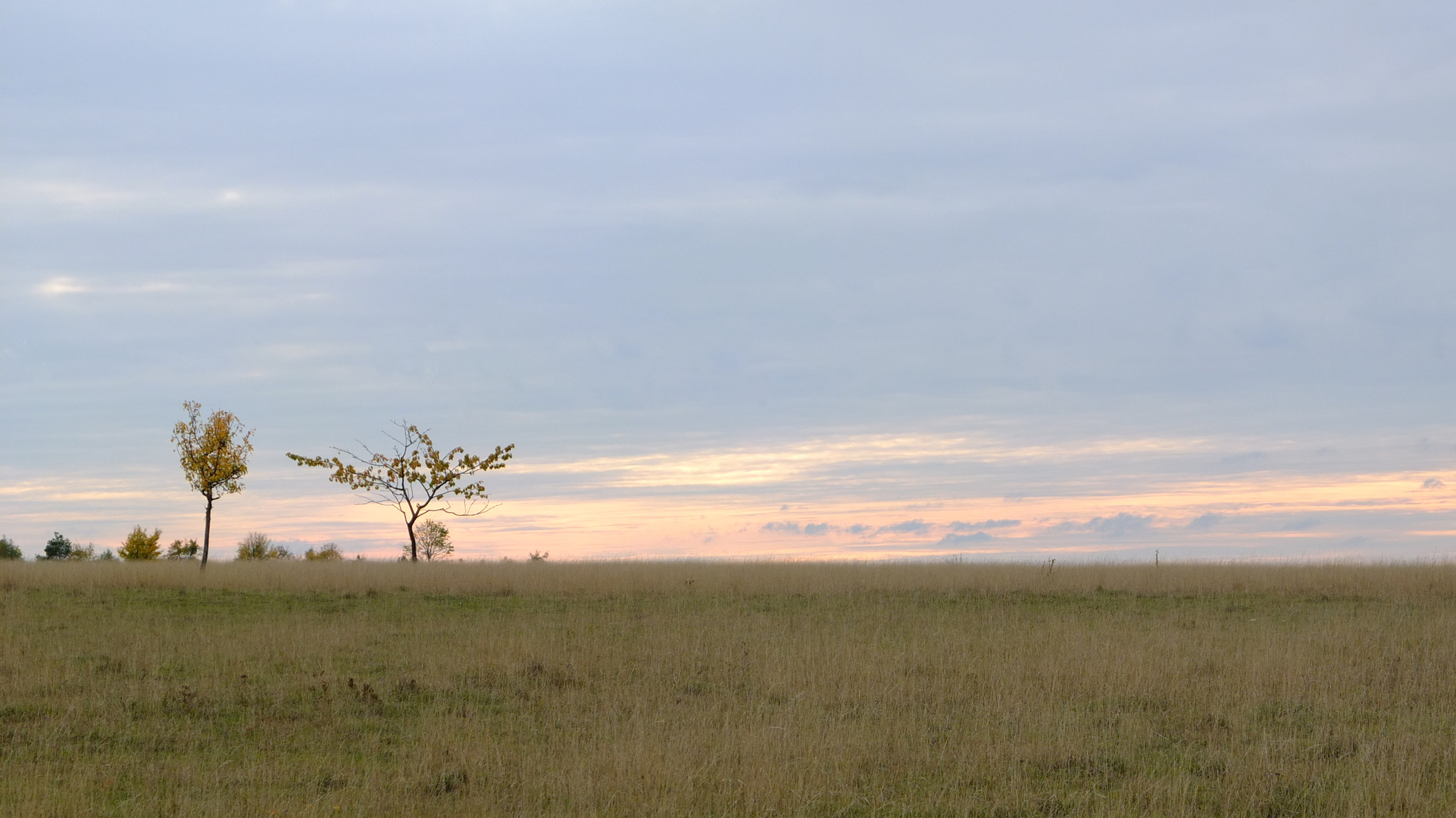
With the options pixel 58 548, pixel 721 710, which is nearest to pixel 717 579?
pixel 721 710

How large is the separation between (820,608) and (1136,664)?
1167cm

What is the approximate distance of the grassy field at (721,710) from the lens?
9.59m

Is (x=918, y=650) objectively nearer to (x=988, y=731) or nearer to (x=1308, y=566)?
(x=988, y=731)

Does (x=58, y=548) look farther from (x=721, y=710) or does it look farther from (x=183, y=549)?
(x=721, y=710)

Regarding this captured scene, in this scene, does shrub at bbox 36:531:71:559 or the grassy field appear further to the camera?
shrub at bbox 36:531:71:559

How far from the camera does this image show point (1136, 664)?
16109mm

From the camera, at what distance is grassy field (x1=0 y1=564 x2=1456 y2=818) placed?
31.5 feet

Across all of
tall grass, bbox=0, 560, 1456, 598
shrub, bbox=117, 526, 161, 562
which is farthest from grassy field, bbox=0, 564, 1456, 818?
shrub, bbox=117, 526, 161, 562

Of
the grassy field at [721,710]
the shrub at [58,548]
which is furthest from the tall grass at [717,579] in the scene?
the shrub at [58,548]

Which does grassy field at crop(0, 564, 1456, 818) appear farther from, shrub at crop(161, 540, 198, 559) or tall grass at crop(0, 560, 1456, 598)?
shrub at crop(161, 540, 198, 559)

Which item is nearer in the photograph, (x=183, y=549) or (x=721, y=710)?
(x=721, y=710)

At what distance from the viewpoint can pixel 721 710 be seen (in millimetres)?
13414

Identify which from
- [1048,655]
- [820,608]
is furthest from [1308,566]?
[1048,655]

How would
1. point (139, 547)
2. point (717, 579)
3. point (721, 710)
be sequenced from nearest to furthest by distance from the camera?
point (721, 710) < point (717, 579) < point (139, 547)
